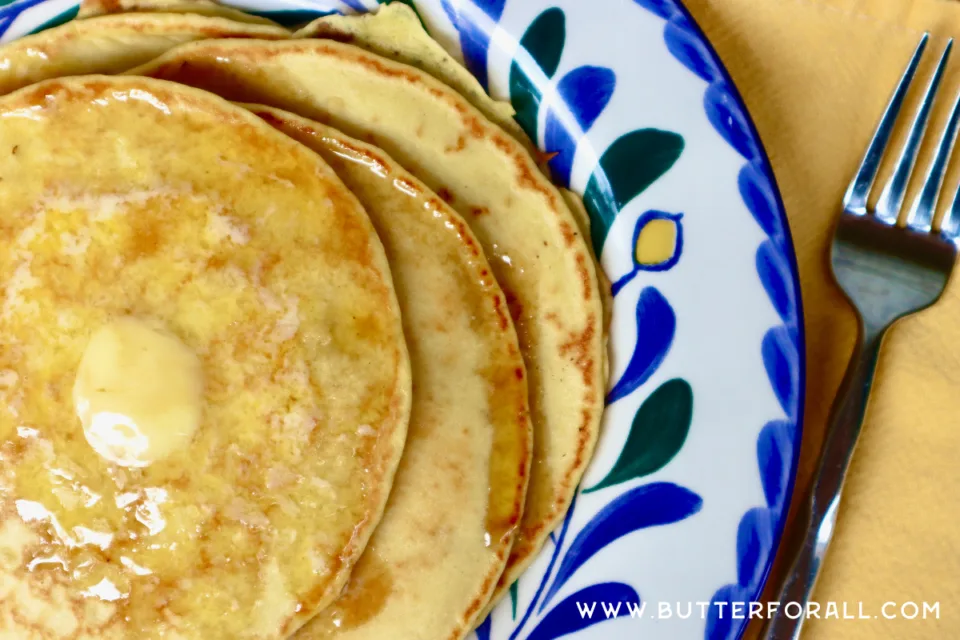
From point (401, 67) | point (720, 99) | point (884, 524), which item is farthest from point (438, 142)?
point (884, 524)

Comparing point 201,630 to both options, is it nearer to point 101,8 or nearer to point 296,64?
point 296,64

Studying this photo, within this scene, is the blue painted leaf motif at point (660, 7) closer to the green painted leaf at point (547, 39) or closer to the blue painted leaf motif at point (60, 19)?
the green painted leaf at point (547, 39)

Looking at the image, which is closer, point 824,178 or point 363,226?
point 363,226

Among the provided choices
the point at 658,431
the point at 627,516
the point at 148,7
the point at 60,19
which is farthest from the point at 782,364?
the point at 60,19

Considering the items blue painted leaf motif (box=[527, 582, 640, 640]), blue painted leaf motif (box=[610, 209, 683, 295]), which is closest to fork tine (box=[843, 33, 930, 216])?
blue painted leaf motif (box=[610, 209, 683, 295])

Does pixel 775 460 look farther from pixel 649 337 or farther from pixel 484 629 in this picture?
pixel 484 629

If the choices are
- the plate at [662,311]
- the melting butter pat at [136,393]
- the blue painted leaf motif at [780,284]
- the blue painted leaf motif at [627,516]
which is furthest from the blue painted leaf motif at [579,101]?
the melting butter pat at [136,393]

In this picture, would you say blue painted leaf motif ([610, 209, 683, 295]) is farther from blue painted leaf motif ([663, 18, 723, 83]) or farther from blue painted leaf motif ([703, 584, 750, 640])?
blue painted leaf motif ([703, 584, 750, 640])

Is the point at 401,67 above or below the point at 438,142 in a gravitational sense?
above
